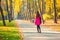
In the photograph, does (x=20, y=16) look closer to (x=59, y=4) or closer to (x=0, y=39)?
(x=59, y=4)

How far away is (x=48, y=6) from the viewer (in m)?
63.7

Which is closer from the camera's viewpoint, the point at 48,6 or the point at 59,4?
the point at 59,4

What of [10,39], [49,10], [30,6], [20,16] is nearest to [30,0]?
[30,6]

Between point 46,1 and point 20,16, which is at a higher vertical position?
point 46,1

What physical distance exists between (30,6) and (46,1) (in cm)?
1865

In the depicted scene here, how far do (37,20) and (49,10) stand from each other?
44779 millimetres

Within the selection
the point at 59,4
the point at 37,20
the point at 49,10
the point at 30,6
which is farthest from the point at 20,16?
the point at 37,20

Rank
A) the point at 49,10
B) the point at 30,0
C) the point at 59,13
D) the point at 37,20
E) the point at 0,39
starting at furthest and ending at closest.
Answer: the point at 30,0, the point at 49,10, the point at 59,13, the point at 37,20, the point at 0,39

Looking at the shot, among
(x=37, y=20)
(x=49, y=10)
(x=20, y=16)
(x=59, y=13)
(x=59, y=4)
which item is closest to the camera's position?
(x=37, y=20)

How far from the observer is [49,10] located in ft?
219

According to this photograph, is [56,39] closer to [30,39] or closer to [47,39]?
[47,39]

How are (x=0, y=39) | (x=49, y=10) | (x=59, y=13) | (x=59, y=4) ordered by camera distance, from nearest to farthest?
1. (x=0, y=39)
2. (x=59, y=4)
3. (x=59, y=13)
4. (x=49, y=10)

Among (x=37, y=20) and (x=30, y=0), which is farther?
(x=30, y=0)

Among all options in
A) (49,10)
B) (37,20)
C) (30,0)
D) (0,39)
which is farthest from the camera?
(30,0)
